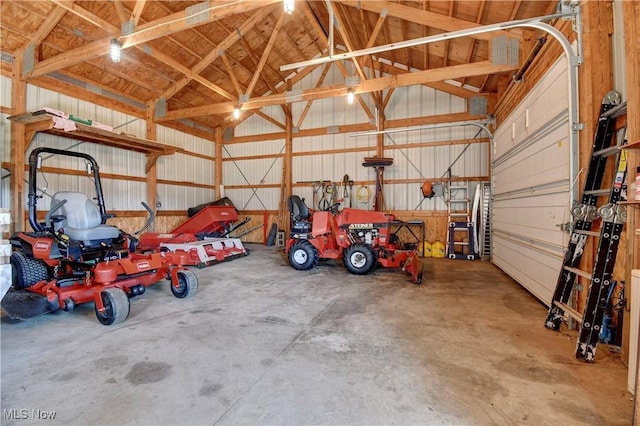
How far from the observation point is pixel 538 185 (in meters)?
3.83

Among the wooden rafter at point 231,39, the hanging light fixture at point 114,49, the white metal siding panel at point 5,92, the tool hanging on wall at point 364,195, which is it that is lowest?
the tool hanging on wall at point 364,195

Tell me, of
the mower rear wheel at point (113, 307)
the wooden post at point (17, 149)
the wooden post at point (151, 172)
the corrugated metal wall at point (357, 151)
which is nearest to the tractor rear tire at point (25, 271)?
the mower rear wheel at point (113, 307)

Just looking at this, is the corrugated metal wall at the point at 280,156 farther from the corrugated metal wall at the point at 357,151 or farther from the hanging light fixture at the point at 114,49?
the hanging light fixture at the point at 114,49

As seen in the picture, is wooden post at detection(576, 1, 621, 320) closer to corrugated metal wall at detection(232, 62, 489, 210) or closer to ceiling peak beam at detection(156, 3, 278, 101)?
corrugated metal wall at detection(232, 62, 489, 210)

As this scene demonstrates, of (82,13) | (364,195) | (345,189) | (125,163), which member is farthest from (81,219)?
(364,195)

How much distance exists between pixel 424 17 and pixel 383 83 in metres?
1.20

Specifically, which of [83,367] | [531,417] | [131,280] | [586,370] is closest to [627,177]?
[586,370]

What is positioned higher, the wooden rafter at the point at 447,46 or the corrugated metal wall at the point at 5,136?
the wooden rafter at the point at 447,46

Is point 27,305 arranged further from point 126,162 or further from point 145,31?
point 126,162

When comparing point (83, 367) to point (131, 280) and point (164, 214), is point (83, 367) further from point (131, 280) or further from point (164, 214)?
point (164, 214)

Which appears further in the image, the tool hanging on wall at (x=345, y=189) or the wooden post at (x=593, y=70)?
the tool hanging on wall at (x=345, y=189)

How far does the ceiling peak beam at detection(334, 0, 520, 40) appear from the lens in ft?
15.6

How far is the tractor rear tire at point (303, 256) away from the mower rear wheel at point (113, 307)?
10.5 feet

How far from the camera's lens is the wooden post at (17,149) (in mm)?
5285
